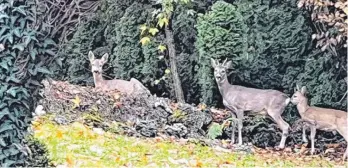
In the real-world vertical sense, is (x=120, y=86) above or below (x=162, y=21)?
below

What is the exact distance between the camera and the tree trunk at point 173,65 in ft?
28.8

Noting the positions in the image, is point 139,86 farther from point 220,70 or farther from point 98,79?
point 220,70

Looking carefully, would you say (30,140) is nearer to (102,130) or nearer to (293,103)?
(102,130)

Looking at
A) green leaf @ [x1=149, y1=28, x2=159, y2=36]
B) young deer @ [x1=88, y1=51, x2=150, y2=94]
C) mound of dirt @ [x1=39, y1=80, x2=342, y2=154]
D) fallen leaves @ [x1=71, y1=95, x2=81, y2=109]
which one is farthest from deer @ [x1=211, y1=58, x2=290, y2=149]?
fallen leaves @ [x1=71, y1=95, x2=81, y2=109]

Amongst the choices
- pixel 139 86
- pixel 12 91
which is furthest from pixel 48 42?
pixel 139 86

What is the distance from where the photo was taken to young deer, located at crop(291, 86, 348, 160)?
6.72 meters

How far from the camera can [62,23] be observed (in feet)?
31.1

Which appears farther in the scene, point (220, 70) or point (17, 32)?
point (220, 70)

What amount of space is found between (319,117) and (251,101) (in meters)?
0.88

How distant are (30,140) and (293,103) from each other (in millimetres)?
3819

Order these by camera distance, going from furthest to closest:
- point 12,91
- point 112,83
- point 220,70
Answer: point 112,83 → point 220,70 → point 12,91

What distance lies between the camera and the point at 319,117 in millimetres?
6883

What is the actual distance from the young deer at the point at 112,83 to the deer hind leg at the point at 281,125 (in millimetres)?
1801

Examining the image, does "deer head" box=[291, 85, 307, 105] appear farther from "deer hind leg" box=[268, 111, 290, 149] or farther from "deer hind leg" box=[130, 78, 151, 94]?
"deer hind leg" box=[130, 78, 151, 94]
